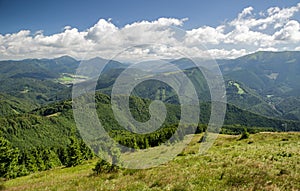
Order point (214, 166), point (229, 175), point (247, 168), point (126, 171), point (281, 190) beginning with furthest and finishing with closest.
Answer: point (126, 171)
point (214, 166)
point (247, 168)
point (229, 175)
point (281, 190)

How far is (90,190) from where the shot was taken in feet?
47.5

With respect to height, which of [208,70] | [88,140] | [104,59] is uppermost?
[104,59]

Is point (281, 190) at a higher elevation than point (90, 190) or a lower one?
higher

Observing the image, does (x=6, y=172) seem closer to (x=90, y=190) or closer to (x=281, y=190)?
(x=90, y=190)

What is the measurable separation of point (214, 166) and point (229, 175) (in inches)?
142

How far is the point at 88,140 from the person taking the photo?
14.0 m

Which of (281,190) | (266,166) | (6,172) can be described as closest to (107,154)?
(266,166)

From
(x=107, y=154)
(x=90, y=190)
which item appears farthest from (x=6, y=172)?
(x=90, y=190)

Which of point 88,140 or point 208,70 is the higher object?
point 208,70

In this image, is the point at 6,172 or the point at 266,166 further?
the point at 6,172

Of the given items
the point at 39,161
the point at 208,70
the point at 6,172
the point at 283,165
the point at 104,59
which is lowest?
the point at 39,161

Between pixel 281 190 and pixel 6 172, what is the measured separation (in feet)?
208

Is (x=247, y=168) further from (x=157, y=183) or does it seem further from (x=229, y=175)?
(x=157, y=183)

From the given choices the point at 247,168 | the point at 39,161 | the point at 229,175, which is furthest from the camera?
the point at 39,161
